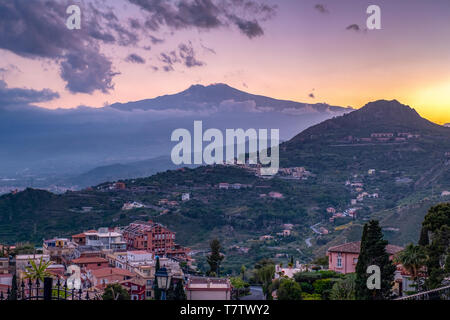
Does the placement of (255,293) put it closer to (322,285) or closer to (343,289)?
(322,285)

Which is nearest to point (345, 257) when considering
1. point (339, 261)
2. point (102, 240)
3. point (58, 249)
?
point (339, 261)

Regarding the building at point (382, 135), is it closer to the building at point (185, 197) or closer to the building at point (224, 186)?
Answer: the building at point (224, 186)

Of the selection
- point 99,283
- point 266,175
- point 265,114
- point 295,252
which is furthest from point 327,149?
point 99,283

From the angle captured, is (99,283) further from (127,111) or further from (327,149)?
(127,111)

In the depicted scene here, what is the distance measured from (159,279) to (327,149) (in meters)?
56.3

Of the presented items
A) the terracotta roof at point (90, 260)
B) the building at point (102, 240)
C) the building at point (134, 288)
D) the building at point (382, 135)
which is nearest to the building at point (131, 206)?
the building at point (102, 240)

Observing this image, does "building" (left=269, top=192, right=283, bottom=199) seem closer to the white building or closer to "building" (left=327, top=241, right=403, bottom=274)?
the white building

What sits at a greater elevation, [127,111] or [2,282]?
[127,111]

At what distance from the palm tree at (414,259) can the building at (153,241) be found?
50.5 feet

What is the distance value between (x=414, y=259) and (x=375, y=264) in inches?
40.7

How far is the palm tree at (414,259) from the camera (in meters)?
10.2

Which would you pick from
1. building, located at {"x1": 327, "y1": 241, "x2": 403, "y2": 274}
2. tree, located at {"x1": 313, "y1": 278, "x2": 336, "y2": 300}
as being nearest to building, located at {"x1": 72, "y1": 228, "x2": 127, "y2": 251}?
building, located at {"x1": 327, "y1": 241, "x2": 403, "y2": 274}

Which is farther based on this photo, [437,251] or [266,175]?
[266,175]
